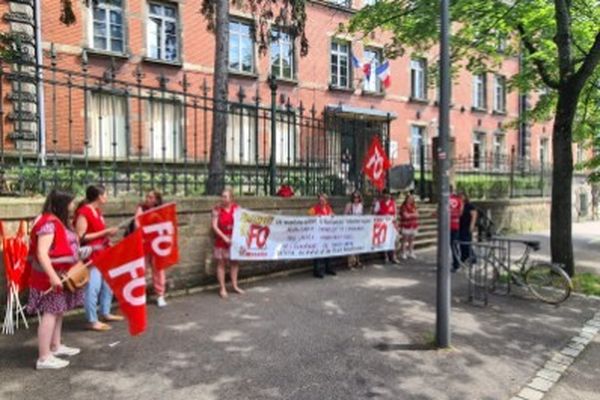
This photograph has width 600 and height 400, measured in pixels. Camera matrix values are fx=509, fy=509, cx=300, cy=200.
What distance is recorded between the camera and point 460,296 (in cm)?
827

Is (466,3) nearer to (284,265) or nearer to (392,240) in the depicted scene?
(392,240)

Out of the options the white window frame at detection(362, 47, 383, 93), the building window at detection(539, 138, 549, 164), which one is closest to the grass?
the white window frame at detection(362, 47, 383, 93)

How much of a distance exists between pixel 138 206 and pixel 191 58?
11.0 m

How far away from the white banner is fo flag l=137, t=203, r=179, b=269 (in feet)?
4.55

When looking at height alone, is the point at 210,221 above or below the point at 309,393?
above

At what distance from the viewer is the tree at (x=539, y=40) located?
9.58 metres

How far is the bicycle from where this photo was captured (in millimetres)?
7980

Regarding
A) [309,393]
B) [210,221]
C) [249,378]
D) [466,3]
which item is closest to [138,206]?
[210,221]

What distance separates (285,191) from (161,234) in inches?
145

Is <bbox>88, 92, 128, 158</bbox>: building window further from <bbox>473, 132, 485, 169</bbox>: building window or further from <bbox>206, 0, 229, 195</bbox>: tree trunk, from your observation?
<bbox>473, 132, 485, 169</bbox>: building window

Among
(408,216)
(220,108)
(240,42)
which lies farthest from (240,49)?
(408,216)

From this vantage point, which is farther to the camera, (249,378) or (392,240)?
(392,240)

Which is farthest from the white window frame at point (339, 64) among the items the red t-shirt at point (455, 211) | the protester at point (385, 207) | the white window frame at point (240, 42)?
the red t-shirt at point (455, 211)

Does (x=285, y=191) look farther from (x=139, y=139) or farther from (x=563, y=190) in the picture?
(x=563, y=190)
